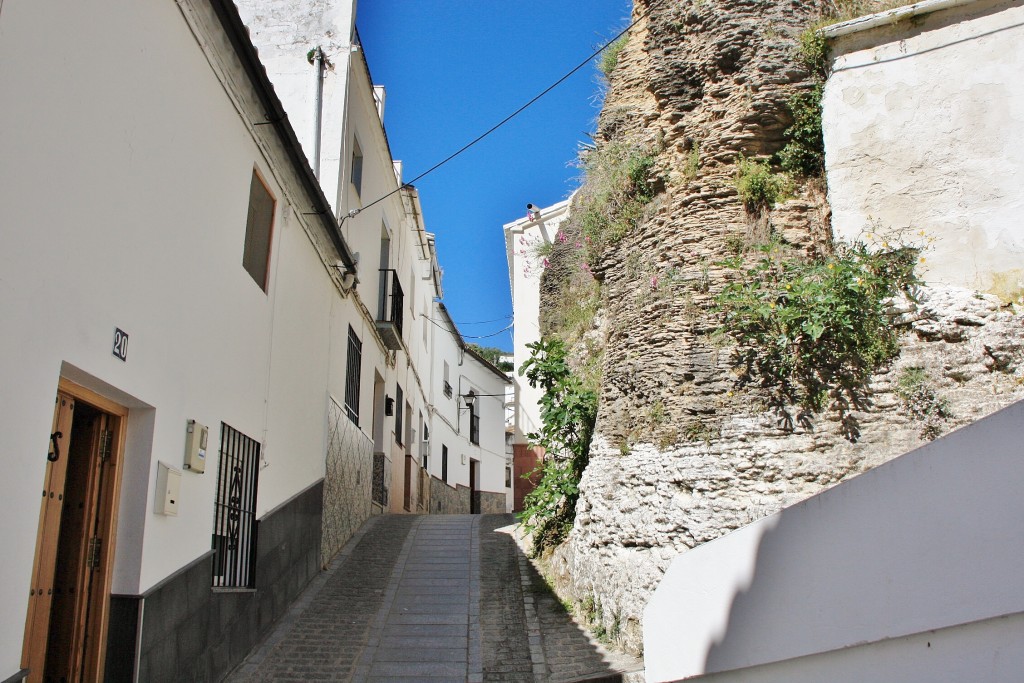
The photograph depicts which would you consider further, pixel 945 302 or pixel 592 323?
pixel 592 323

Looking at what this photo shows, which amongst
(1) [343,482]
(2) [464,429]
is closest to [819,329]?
(1) [343,482]

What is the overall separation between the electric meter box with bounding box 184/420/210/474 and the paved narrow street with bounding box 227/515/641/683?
1.87 m

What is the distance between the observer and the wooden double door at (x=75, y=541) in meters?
4.57

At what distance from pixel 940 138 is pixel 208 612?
737 cm

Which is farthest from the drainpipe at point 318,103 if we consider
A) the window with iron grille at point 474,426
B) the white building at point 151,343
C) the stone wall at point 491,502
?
the stone wall at point 491,502

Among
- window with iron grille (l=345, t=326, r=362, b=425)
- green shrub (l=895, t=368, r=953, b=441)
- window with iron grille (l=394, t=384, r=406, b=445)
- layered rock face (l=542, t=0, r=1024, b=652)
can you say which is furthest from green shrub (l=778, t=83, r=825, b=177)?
window with iron grille (l=394, t=384, r=406, b=445)

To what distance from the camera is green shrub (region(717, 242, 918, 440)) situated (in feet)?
22.3

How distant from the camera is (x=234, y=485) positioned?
7.14m

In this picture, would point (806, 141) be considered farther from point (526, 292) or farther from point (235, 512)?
point (526, 292)

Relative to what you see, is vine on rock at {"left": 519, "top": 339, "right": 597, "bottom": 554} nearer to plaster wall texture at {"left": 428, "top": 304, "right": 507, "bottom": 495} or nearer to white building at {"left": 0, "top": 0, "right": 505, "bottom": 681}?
white building at {"left": 0, "top": 0, "right": 505, "bottom": 681}

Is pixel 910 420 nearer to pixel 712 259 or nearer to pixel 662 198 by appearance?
pixel 712 259

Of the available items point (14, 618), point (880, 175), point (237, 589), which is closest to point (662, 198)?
point (880, 175)

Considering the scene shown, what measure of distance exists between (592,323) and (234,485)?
5086 millimetres

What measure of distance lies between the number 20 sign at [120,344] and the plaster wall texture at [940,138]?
20.1 ft
